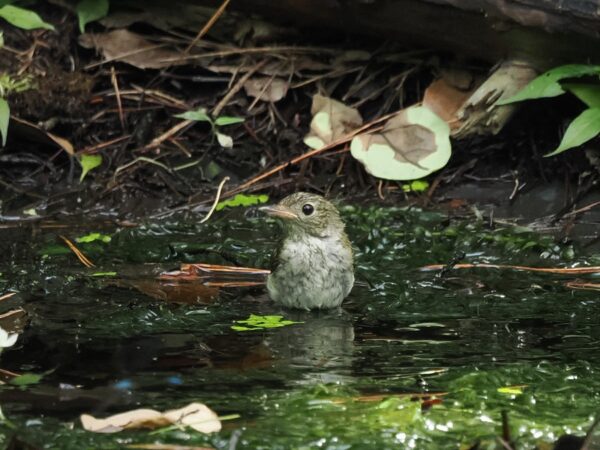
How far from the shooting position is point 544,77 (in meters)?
6.25

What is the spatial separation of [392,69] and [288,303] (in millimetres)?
2791

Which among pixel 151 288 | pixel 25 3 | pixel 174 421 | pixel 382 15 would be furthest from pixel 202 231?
pixel 174 421

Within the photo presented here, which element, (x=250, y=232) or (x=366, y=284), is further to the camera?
(x=250, y=232)

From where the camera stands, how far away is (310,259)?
17.1 ft

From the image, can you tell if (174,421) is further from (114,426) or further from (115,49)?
(115,49)

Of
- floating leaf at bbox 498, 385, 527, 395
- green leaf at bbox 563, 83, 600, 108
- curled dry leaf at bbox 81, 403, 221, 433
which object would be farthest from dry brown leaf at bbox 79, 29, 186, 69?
curled dry leaf at bbox 81, 403, 221, 433

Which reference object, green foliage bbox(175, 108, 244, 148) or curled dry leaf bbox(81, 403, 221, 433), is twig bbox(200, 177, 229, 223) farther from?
curled dry leaf bbox(81, 403, 221, 433)

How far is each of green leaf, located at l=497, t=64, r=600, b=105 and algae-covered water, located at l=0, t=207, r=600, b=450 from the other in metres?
0.77

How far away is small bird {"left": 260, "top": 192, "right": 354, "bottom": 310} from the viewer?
5.08 m

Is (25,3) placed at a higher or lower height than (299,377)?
higher

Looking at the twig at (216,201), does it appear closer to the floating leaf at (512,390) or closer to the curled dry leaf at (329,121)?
the curled dry leaf at (329,121)

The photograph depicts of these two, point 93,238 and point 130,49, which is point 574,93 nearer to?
point 93,238

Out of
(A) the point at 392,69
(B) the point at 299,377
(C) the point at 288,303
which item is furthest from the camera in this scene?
(A) the point at 392,69

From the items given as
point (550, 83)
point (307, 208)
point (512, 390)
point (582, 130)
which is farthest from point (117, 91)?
point (512, 390)
